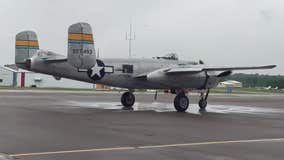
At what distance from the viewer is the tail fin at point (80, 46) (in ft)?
69.5

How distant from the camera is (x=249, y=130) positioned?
15.4 m

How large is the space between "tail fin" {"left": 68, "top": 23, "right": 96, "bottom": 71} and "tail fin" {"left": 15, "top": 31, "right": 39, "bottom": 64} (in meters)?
3.97

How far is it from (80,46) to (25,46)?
15.4 ft

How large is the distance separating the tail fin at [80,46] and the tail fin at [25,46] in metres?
3.97

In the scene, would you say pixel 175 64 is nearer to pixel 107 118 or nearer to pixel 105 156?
pixel 107 118

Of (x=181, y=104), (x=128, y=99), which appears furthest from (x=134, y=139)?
(x=128, y=99)

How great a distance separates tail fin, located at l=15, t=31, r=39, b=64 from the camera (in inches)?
961

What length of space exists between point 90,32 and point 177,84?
5.23 m

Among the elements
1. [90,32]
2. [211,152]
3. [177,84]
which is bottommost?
[211,152]

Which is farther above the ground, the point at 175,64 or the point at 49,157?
the point at 175,64

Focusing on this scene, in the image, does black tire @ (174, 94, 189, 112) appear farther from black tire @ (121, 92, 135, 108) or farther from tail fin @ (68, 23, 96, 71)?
tail fin @ (68, 23, 96, 71)

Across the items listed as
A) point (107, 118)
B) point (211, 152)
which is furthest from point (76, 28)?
point (211, 152)

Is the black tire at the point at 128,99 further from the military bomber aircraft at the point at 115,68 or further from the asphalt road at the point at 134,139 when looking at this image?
the asphalt road at the point at 134,139

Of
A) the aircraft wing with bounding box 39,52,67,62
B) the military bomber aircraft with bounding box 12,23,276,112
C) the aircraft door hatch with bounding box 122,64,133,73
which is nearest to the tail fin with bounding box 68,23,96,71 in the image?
the military bomber aircraft with bounding box 12,23,276,112
